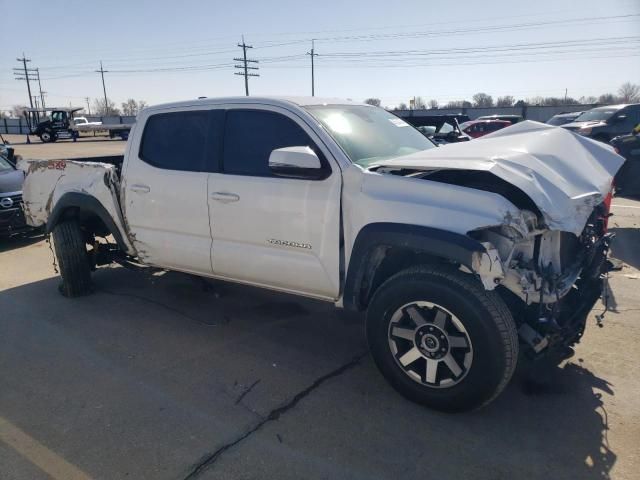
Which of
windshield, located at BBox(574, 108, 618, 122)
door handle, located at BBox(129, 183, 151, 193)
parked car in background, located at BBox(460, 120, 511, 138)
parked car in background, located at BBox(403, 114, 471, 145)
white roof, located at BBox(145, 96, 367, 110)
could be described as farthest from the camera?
parked car in background, located at BBox(460, 120, 511, 138)

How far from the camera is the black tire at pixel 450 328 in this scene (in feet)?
8.86

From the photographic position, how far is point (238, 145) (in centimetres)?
379

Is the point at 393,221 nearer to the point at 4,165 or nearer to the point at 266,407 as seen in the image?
the point at 266,407

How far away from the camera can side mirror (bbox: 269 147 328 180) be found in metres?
3.14

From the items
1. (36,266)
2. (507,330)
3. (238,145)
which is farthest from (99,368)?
(36,266)

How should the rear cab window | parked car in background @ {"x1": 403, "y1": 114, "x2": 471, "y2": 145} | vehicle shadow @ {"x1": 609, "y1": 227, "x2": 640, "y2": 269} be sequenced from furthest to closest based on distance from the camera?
parked car in background @ {"x1": 403, "y1": 114, "x2": 471, "y2": 145}
vehicle shadow @ {"x1": 609, "y1": 227, "x2": 640, "y2": 269}
the rear cab window

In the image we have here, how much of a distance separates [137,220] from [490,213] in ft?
10.2

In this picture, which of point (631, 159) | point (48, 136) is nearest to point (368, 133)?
point (631, 159)

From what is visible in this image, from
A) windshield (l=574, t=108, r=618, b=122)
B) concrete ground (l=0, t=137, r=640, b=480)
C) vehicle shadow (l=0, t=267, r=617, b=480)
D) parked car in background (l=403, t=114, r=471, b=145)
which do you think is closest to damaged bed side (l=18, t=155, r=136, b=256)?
vehicle shadow (l=0, t=267, r=617, b=480)

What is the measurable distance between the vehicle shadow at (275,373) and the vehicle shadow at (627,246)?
10.3 ft

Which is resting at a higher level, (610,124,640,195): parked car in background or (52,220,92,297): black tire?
(610,124,640,195): parked car in background

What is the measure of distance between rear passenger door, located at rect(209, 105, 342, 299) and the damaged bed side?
51.4 inches

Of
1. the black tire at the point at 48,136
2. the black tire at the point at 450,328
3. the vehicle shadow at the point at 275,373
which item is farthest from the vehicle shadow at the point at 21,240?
the black tire at the point at 48,136

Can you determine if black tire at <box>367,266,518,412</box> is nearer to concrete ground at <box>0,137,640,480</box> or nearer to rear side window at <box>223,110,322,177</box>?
concrete ground at <box>0,137,640,480</box>
